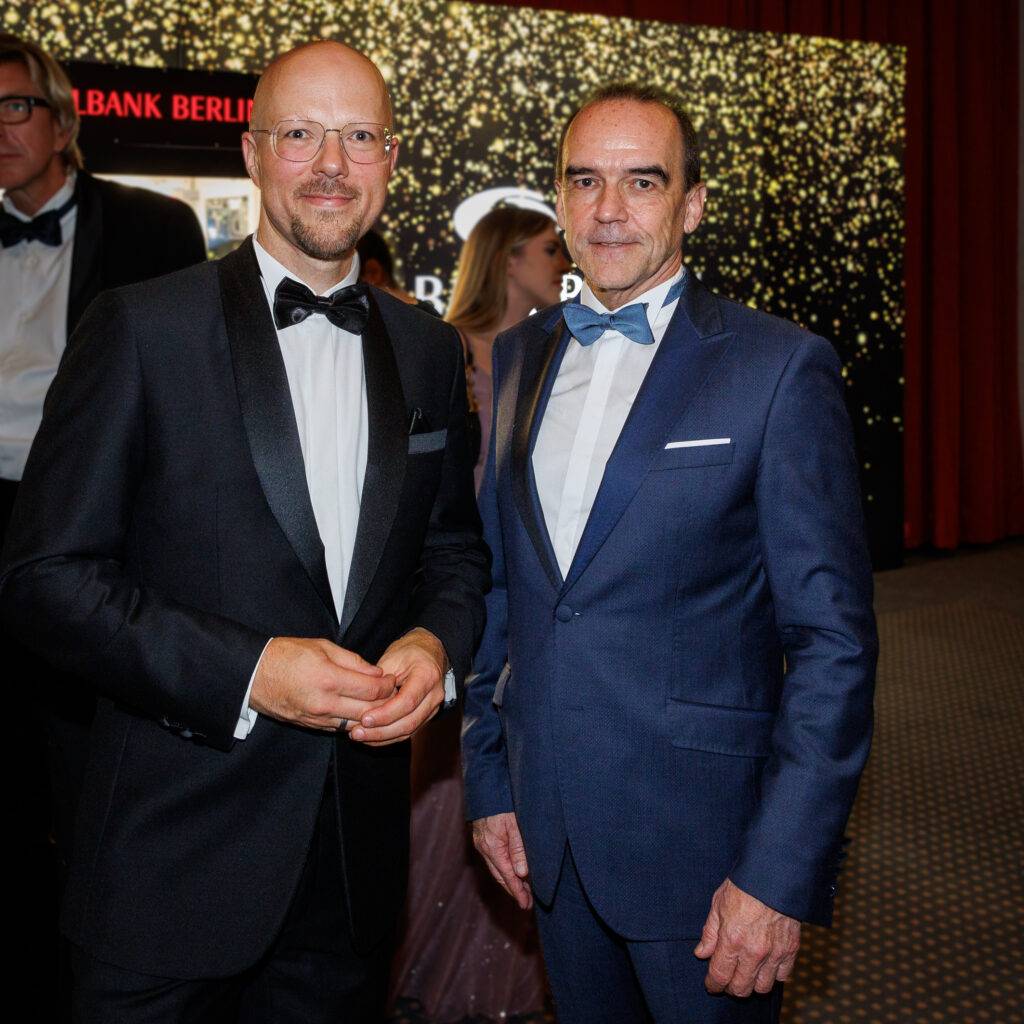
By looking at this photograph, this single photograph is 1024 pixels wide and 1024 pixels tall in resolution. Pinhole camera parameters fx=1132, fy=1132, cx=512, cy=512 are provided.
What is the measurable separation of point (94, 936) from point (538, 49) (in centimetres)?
540

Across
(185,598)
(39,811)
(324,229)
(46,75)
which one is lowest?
(39,811)

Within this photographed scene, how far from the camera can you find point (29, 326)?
2.48 meters

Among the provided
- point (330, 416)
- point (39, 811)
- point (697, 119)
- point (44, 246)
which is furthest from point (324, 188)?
point (697, 119)

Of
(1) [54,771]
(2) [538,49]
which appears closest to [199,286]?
(1) [54,771]

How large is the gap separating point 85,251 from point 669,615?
65.5 inches

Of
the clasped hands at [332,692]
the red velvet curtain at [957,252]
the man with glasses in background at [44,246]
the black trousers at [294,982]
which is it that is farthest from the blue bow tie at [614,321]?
the red velvet curtain at [957,252]

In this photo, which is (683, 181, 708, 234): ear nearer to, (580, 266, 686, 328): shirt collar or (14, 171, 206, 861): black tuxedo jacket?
(580, 266, 686, 328): shirt collar

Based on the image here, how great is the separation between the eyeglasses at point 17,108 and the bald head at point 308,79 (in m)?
1.09

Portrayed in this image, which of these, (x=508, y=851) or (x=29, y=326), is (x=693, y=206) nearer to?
(x=508, y=851)

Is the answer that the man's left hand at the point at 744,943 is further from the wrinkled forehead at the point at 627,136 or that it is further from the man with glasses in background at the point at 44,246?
the man with glasses in background at the point at 44,246

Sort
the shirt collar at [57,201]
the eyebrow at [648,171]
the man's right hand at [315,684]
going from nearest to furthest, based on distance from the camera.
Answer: the man's right hand at [315,684]
the eyebrow at [648,171]
the shirt collar at [57,201]

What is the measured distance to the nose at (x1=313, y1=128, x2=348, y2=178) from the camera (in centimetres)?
152

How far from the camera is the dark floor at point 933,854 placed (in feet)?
8.96

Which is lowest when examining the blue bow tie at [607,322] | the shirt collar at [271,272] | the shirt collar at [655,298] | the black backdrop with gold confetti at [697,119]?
the blue bow tie at [607,322]
